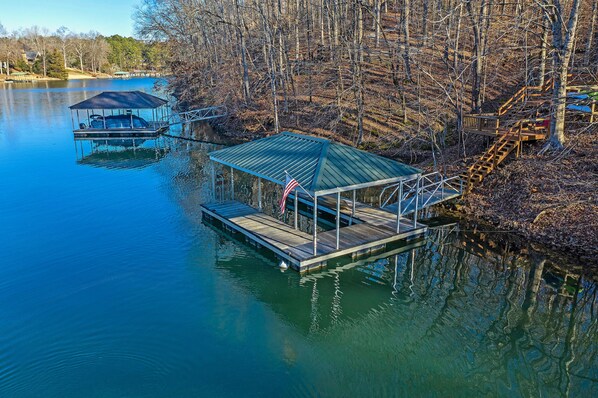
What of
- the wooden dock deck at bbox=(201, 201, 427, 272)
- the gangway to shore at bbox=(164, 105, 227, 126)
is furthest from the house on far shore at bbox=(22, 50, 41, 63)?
the wooden dock deck at bbox=(201, 201, 427, 272)

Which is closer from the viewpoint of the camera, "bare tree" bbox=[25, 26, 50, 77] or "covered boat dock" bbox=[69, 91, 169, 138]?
"covered boat dock" bbox=[69, 91, 169, 138]

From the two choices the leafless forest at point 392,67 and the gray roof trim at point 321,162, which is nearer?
the gray roof trim at point 321,162

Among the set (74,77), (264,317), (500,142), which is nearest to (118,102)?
(500,142)

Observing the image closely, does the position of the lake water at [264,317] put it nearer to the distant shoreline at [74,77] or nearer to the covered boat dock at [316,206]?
the covered boat dock at [316,206]

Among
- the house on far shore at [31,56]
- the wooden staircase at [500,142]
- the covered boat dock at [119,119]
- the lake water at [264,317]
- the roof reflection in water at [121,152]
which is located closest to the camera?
the lake water at [264,317]

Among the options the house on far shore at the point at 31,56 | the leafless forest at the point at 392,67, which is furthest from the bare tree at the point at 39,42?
the leafless forest at the point at 392,67

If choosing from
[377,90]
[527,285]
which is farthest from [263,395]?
[377,90]

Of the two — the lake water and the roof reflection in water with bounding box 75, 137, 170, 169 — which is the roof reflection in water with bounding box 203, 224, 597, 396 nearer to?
the lake water
